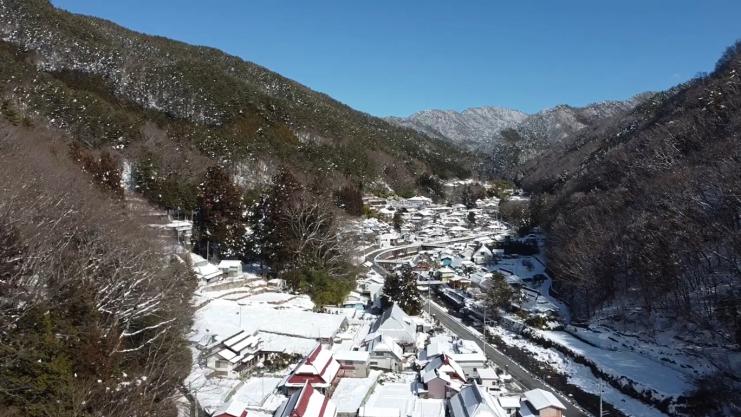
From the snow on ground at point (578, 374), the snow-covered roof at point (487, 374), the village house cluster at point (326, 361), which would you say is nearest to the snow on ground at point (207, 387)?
the village house cluster at point (326, 361)

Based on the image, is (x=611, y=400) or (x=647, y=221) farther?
(x=647, y=221)

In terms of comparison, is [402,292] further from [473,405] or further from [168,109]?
[168,109]

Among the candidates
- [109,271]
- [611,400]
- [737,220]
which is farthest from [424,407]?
[737,220]

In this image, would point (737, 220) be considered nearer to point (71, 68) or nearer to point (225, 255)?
point (225, 255)

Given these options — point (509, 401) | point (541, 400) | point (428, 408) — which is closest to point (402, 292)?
point (509, 401)

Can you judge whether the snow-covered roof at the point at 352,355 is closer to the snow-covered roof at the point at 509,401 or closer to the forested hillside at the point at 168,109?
the snow-covered roof at the point at 509,401

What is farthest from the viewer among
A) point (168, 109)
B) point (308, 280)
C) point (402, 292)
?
point (168, 109)
